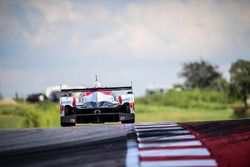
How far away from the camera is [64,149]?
10039 mm

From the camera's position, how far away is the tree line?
1137 inches

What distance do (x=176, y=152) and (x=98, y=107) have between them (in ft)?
23.4

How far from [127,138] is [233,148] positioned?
2.77 meters

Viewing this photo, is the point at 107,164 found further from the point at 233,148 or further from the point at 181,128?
the point at 181,128

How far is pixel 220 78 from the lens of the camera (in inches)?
1351

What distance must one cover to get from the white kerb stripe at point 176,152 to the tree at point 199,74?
25.9m

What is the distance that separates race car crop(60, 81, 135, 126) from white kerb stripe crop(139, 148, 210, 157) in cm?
678

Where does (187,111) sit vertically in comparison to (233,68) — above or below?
below

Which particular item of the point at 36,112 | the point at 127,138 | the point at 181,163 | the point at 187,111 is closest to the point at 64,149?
the point at 127,138

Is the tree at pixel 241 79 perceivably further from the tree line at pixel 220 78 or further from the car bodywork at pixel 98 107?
the car bodywork at pixel 98 107

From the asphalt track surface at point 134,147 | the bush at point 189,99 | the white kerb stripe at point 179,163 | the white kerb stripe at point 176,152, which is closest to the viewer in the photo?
the white kerb stripe at point 179,163

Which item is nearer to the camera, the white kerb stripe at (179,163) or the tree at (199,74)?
the white kerb stripe at (179,163)

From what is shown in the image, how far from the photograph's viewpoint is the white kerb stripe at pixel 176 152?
29.8 ft

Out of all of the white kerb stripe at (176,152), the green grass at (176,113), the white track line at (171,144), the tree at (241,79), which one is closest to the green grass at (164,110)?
the green grass at (176,113)
